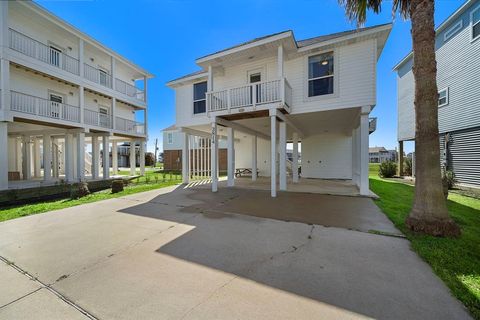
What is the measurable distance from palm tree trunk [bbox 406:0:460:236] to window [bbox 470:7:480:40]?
32.0 ft

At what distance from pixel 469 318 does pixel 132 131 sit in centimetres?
1975

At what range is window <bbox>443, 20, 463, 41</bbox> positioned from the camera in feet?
36.4

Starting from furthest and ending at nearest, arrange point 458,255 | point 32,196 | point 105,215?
1. point 32,196
2. point 105,215
3. point 458,255

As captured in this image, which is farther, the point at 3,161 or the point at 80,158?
the point at 80,158

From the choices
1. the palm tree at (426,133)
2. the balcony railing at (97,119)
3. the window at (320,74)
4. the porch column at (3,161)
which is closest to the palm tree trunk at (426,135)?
the palm tree at (426,133)

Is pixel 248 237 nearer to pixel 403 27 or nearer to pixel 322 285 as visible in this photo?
pixel 322 285

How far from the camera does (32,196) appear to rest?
1002 cm

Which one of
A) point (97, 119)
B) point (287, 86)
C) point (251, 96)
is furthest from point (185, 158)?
point (97, 119)

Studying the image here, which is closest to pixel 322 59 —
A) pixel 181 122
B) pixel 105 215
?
pixel 181 122

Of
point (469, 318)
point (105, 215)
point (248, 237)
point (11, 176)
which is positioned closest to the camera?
point (469, 318)

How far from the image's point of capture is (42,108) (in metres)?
11.7

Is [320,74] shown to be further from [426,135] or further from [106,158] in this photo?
[106,158]

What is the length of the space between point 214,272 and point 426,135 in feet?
16.0

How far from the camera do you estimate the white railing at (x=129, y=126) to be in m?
16.6
